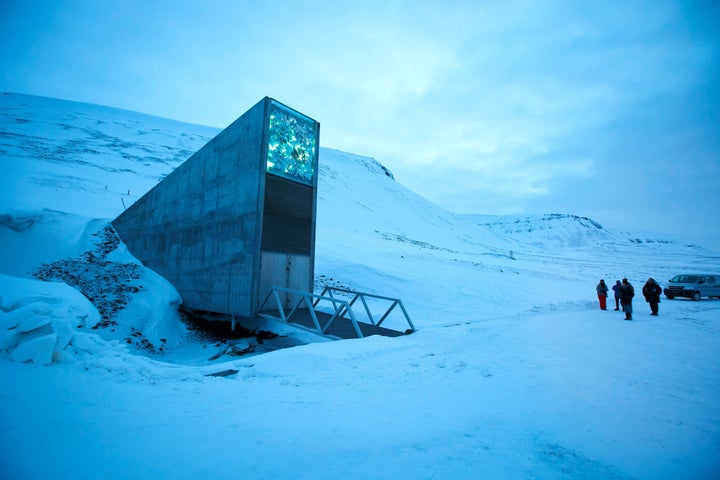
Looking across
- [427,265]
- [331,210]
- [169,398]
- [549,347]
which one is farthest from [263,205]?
[331,210]

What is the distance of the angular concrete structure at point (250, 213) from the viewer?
9.08m

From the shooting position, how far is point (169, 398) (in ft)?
11.7

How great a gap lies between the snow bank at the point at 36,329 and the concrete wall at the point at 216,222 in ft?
13.8

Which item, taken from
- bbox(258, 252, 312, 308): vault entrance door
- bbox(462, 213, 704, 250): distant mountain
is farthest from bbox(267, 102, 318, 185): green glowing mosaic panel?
bbox(462, 213, 704, 250): distant mountain

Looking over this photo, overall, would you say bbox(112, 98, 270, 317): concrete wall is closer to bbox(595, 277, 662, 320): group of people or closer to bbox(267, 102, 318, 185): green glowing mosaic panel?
bbox(267, 102, 318, 185): green glowing mosaic panel

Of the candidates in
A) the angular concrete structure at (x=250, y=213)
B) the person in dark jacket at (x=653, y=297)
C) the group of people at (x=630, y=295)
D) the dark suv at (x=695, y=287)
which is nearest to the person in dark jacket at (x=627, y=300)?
the group of people at (x=630, y=295)

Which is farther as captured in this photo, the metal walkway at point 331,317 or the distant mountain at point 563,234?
the distant mountain at point 563,234

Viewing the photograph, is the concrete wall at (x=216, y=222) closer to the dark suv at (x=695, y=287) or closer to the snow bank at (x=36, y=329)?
the snow bank at (x=36, y=329)

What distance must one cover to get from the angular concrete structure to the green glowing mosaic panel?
3 cm

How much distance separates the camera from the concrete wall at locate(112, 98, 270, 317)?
9078 millimetres

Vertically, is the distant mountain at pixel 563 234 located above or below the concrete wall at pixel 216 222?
above

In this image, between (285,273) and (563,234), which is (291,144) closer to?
(285,273)

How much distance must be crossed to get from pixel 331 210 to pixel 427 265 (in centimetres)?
2498

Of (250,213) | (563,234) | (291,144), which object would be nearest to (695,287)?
(291,144)
